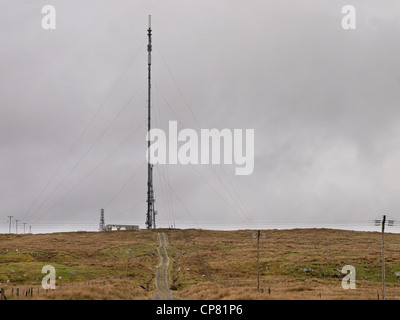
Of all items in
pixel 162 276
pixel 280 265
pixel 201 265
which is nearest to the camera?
pixel 162 276

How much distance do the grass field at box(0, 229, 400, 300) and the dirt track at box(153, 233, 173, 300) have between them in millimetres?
1209

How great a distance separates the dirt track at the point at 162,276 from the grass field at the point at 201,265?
1.21 metres

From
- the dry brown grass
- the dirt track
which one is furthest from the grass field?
the dirt track

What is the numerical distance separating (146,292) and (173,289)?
17.4ft

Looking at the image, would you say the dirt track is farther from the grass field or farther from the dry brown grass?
the dry brown grass

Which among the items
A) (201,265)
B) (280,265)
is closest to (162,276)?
(201,265)

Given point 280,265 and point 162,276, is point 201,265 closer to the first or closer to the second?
point 162,276

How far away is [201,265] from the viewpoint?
293ft

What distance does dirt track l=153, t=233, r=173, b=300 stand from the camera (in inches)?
2349

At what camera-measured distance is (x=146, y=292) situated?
62.9 metres

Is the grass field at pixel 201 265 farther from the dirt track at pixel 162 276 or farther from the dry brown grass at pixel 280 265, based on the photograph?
the dirt track at pixel 162 276

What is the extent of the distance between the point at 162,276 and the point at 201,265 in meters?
13.2
